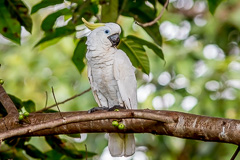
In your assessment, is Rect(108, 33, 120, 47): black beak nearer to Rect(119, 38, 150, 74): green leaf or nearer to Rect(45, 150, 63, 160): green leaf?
Rect(119, 38, 150, 74): green leaf

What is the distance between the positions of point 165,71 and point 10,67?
1.52 meters

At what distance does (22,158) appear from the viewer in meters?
2.20

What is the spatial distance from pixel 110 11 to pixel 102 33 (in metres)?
0.17

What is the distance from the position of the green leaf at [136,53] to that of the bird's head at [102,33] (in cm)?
15

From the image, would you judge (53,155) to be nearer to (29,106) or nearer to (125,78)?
(29,106)

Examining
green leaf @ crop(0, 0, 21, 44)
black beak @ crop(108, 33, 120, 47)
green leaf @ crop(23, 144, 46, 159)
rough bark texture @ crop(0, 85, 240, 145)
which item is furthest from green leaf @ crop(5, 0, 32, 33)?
rough bark texture @ crop(0, 85, 240, 145)

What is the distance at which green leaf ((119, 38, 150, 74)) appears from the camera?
2246 millimetres

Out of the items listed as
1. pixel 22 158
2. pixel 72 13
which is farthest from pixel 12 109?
pixel 72 13

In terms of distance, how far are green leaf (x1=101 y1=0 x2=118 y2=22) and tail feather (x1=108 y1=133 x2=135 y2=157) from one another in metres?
0.61

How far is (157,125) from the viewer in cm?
154

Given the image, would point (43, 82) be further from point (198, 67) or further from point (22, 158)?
point (22, 158)

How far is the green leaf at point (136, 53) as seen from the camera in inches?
88.4

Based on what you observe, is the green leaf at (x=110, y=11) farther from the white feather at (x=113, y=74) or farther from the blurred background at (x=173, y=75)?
the blurred background at (x=173, y=75)

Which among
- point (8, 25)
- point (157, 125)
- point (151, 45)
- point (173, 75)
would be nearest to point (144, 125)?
point (157, 125)
